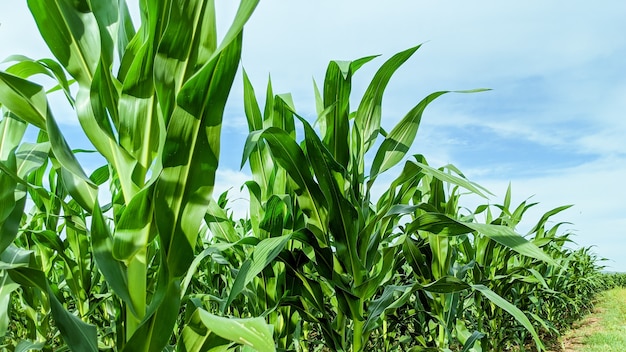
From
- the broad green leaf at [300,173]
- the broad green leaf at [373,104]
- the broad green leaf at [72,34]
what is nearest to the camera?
the broad green leaf at [72,34]

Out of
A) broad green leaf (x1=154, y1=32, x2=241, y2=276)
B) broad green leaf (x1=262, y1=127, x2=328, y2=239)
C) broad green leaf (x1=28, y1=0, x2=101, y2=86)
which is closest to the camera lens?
broad green leaf (x1=154, y1=32, x2=241, y2=276)

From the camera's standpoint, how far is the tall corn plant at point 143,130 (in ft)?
2.51

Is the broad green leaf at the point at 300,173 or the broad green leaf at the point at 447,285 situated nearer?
the broad green leaf at the point at 300,173

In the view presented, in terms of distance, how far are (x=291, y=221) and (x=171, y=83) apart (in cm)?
79

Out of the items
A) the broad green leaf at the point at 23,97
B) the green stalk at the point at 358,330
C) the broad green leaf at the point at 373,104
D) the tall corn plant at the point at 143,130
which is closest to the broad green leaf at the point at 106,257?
the tall corn plant at the point at 143,130

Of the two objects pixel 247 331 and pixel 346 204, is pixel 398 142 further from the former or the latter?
pixel 247 331

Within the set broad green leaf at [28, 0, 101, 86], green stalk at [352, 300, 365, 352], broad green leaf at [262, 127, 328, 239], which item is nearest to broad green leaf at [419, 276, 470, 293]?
green stalk at [352, 300, 365, 352]

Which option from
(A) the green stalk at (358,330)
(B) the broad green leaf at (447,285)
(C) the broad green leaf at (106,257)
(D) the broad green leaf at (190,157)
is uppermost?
(D) the broad green leaf at (190,157)

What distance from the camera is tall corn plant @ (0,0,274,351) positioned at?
0.76 m

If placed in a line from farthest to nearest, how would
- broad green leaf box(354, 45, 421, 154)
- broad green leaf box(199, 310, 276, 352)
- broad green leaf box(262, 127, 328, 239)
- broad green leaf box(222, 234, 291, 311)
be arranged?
broad green leaf box(354, 45, 421, 154) → broad green leaf box(262, 127, 328, 239) → broad green leaf box(222, 234, 291, 311) → broad green leaf box(199, 310, 276, 352)

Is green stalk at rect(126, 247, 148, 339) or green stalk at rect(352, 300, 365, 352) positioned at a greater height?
green stalk at rect(126, 247, 148, 339)

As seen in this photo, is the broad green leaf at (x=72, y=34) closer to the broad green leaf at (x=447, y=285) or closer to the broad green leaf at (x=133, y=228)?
the broad green leaf at (x=133, y=228)

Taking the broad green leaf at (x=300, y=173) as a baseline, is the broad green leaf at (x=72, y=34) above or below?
above

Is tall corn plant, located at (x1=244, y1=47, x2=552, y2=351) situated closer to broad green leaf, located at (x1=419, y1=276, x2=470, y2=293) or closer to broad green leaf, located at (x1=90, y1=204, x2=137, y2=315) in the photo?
broad green leaf, located at (x1=419, y1=276, x2=470, y2=293)
